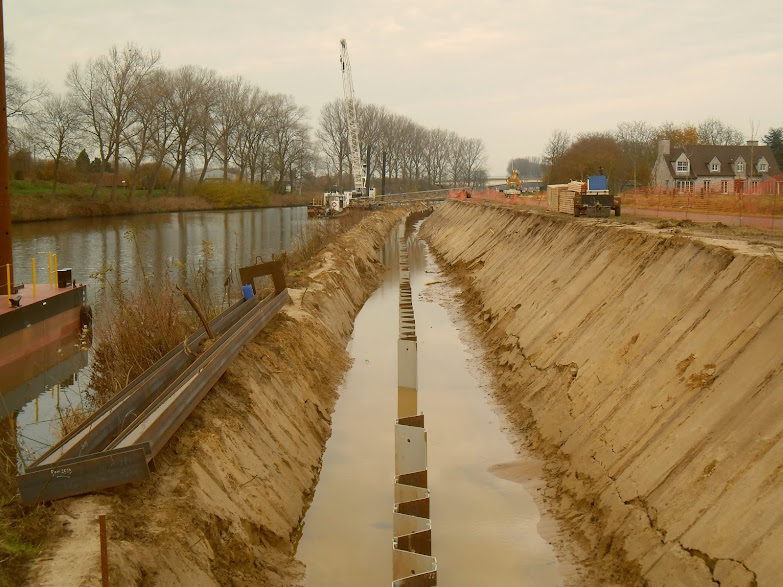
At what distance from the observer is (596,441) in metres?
10.1

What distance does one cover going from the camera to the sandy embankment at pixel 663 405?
22.5ft

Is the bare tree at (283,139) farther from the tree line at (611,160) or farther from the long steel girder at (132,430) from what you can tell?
the long steel girder at (132,430)

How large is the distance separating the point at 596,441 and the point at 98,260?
29.7m

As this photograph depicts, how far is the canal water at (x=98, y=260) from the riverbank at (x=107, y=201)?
4.71 ft

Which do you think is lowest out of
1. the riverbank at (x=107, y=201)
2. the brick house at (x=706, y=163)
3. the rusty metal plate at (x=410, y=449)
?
the rusty metal plate at (x=410, y=449)

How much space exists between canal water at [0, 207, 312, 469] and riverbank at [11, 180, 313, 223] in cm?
144

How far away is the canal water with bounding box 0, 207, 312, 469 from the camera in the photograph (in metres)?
13.5

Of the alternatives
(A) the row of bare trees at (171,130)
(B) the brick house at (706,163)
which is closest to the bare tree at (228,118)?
(A) the row of bare trees at (171,130)

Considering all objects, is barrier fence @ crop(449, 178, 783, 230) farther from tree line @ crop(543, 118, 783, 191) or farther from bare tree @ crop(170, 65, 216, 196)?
bare tree @ crop(170, 65, 216, 196)

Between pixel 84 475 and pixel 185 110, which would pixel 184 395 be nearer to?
pixel 84 475

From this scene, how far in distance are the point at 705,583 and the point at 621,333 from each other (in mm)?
6186

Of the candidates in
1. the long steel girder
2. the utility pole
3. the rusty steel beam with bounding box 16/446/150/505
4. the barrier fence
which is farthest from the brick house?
the rusty steel beam with bounding box 16/446/150/505

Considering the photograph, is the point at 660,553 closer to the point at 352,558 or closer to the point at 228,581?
the point at 352,558

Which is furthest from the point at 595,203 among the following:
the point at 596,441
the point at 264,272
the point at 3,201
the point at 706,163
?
the point at 706,163
